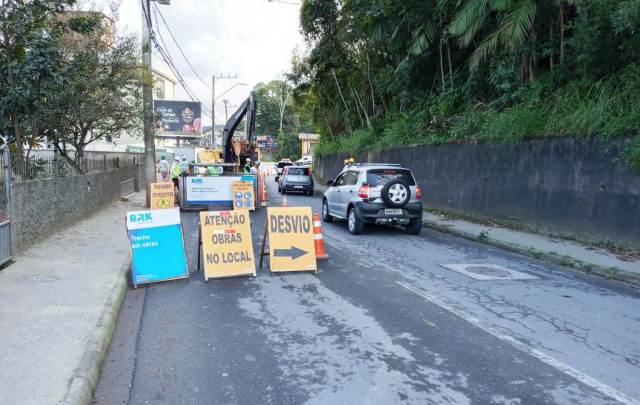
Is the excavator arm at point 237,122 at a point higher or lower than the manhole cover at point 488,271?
higher

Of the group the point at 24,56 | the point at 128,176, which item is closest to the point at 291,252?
the point at 24,56

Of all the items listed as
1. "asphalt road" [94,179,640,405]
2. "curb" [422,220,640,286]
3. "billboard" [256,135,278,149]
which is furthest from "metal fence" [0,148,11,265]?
"billboard" [256,135,278,149]

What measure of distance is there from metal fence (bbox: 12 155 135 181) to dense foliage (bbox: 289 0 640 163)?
1065 centimetres

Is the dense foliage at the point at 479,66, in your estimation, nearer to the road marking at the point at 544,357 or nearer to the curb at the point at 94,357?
the road marking at the point at 544,357

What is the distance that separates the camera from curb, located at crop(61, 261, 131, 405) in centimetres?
375

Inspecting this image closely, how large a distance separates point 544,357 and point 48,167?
10.0m

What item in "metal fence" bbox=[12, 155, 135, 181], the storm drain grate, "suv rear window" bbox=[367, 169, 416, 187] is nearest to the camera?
the storm drain grate

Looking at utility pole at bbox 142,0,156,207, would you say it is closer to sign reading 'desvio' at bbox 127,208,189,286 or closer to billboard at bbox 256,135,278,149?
sign reading 'desvio' at bbox 127,208,189,286

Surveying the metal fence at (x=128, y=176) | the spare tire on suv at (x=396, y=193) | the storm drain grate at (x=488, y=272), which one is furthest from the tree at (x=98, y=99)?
the storm drain grate at (x=488, y=272)

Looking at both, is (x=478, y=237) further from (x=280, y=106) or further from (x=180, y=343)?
(x=280, y=106)

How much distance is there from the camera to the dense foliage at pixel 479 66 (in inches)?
445

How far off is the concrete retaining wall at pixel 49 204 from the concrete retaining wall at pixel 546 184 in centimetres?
1114

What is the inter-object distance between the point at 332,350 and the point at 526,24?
10.7 metres

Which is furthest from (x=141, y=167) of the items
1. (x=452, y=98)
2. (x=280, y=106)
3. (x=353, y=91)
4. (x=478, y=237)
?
(x=280, y=106)
